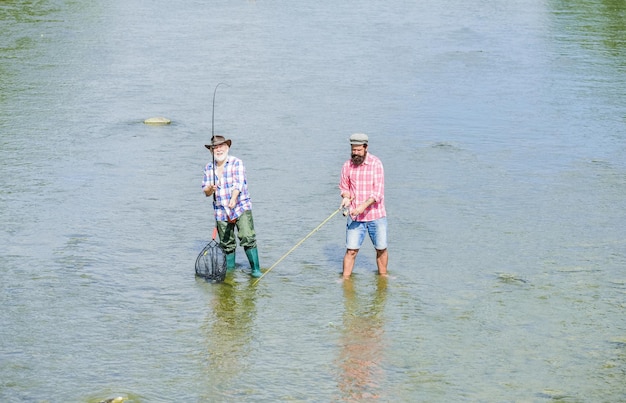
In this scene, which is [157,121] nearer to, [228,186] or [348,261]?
[228,186]

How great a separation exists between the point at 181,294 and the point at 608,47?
65.0 feet

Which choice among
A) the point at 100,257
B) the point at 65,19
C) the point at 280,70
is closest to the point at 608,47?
the point at 280,70

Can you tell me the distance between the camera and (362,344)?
394 inches

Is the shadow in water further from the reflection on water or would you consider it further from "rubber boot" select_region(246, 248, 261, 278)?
the reflection on water

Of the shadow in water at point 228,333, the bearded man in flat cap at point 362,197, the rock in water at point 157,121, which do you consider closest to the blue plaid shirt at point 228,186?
the shadow in water at point 228,333

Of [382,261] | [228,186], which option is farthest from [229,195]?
[382,261]

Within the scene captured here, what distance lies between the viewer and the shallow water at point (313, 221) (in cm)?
950

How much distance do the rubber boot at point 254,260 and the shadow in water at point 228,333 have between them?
0.20 meters

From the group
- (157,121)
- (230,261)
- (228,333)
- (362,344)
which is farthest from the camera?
(157,121)

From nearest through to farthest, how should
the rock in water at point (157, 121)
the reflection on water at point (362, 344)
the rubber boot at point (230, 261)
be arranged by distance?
the reflection on water at point (362, 344) < the rubber boot at point (230, 261) < the rock in water at point (157, 121)

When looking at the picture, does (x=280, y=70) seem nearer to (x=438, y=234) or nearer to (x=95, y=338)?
(x=438, y=234)

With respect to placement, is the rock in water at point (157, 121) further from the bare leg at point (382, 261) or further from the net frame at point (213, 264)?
the bare leg at point (382, 261)

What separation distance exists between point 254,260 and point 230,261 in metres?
0.40

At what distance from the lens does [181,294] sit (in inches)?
447
